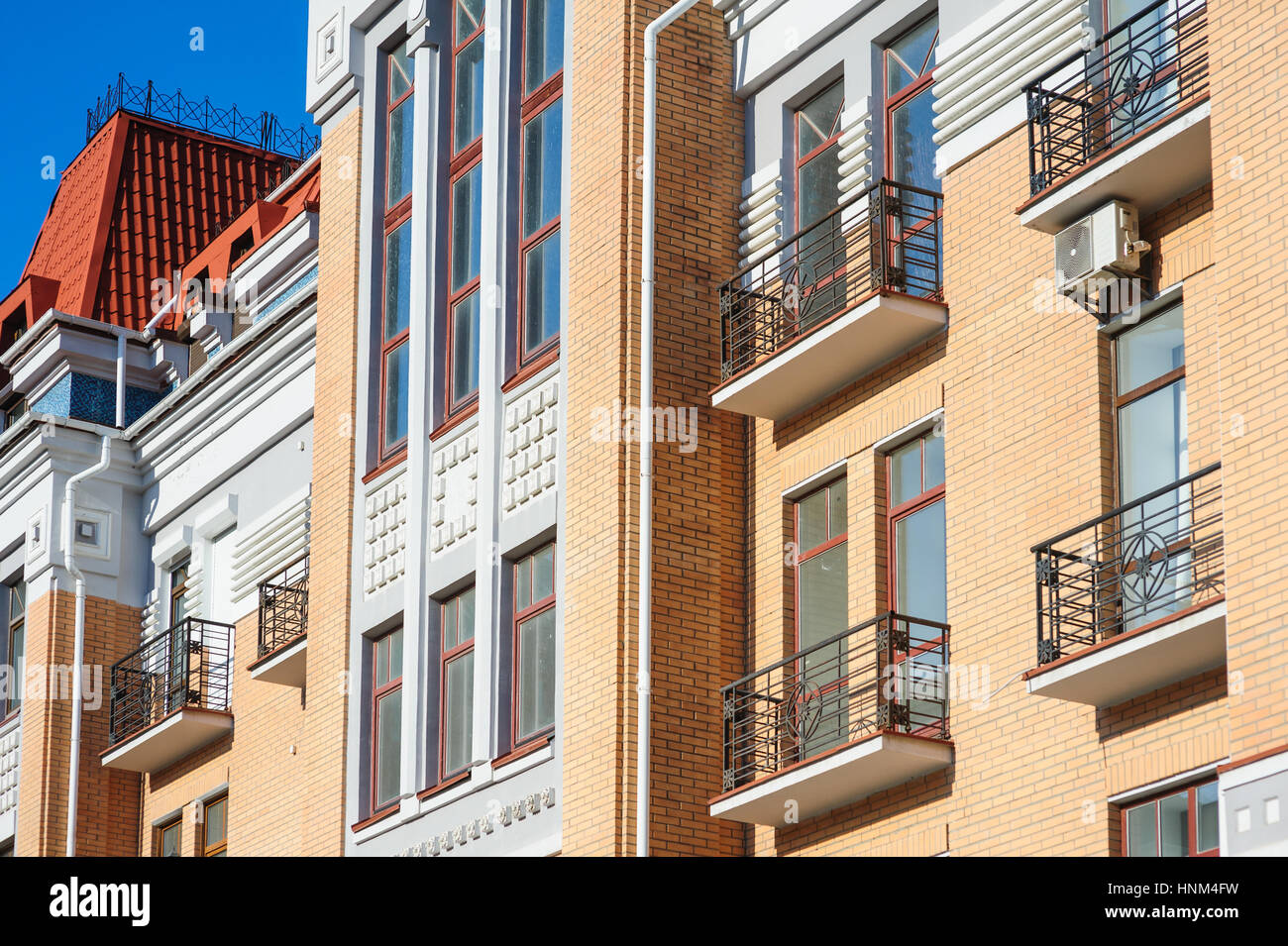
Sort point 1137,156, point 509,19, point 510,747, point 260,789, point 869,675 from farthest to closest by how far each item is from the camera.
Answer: point 260,789, point 509,19, point 510,747, point 869,675, point 1137,156

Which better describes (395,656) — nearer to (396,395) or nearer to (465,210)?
(396,395)

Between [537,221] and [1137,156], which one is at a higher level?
[537,221]

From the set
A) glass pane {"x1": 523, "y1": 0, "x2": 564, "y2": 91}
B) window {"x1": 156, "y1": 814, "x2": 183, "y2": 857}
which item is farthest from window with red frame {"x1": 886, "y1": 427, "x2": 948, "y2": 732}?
window {"x1": 156, "y1": 814, "x2": 183, "y2": 857}

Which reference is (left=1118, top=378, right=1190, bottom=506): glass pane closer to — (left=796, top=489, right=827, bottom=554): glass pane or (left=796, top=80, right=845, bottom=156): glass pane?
(left=796, top=489, right=827, bottom=554): glass pane

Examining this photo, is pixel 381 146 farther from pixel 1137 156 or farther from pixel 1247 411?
pixel 1247 411

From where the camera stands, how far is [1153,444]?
1619 cm

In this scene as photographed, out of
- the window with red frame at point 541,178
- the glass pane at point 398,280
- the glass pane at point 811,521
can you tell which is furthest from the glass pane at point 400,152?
the glass pane at point 811,521

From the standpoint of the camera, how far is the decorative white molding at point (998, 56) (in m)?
17.5

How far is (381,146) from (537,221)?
11.9 ft

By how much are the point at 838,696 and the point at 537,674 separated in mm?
3449

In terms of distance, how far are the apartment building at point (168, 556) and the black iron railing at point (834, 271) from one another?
608cm

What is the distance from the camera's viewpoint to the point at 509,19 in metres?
22.7
